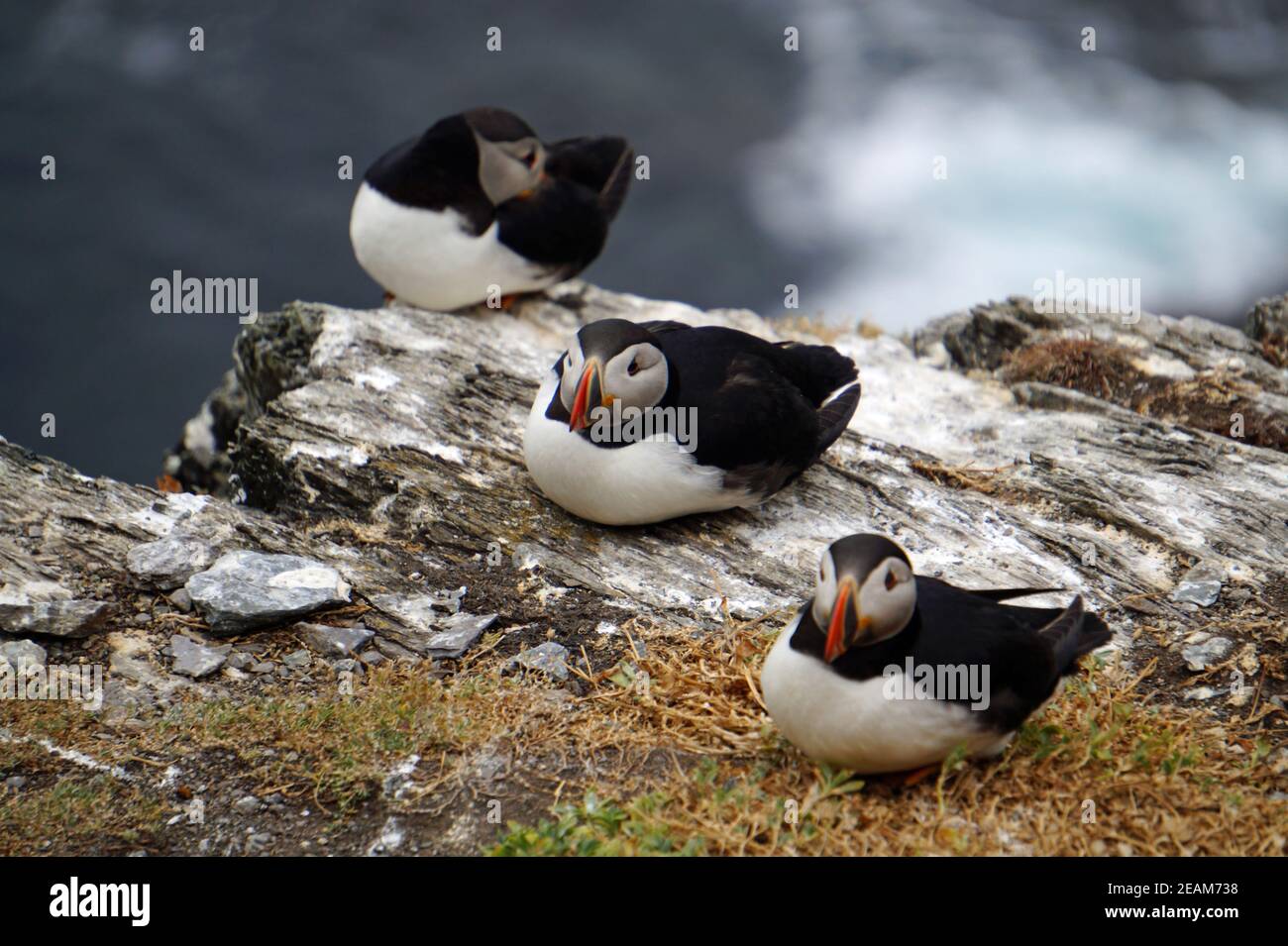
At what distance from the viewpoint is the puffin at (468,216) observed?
7285 mm

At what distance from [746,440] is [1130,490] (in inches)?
82.6

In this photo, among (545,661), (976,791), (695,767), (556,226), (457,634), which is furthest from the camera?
(556,226)

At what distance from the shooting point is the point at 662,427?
5.31 meters

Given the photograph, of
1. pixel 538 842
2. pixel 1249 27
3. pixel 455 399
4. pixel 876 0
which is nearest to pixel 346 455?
pixel 455 399

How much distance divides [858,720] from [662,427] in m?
2.00

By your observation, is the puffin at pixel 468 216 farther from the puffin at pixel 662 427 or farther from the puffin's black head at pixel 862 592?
the puffin's black head at pixel 862 592

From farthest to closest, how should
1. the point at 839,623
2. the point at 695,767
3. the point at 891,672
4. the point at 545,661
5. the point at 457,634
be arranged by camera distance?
the point at 457,634
the point at 545,661
the point at 695,767
the point at 891,672
the point at 839,623

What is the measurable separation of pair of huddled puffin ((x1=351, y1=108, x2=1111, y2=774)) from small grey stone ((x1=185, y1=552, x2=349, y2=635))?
108 cm

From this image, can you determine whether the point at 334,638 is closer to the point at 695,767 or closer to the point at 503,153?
the point at 695,767

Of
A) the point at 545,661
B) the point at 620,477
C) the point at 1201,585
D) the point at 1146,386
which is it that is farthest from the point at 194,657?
the point at 1146,386

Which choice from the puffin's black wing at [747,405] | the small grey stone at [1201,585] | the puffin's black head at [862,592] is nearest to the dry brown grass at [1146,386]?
the small grey stone at [1201,585]

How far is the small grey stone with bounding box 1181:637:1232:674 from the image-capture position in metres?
4.86

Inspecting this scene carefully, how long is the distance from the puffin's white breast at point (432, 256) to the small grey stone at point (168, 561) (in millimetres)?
2668

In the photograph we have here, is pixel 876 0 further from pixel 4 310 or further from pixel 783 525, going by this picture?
pixel 783 525
